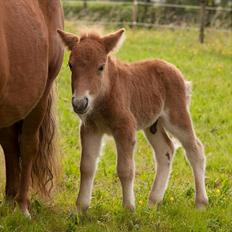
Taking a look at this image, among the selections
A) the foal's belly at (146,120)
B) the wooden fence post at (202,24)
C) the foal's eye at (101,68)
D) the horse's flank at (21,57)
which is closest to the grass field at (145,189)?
the foal's belly at (146,120)

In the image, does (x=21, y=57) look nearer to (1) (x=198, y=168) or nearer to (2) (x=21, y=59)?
(2) (x=21, y=59)

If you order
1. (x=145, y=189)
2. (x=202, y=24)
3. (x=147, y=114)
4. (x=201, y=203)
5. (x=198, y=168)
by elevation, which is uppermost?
(x=147, y=114)

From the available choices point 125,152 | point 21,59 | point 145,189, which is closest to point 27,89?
point 21,59

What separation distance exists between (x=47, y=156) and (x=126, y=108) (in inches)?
37.8

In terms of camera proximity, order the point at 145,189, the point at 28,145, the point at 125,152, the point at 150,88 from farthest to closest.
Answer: the point at 145,189
the point at 150,88
the point at 28,145
the point at 125,152

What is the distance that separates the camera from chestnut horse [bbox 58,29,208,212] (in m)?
4.61

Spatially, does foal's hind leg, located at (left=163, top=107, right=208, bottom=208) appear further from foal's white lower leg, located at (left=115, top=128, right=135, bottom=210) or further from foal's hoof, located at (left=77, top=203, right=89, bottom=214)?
foal's hoof, located at (left=77, top=203, right=89, bottom=214)

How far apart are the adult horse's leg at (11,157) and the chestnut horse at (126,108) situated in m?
0.67

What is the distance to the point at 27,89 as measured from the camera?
15.3 ft

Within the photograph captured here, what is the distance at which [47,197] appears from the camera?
5.68 m

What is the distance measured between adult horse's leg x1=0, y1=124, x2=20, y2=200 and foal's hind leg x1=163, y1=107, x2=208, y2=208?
129 centimetres

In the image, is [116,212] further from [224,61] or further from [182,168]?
[224,61]

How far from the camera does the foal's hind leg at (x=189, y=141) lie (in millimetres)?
5535

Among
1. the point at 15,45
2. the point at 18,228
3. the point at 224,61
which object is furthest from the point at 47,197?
the point at 224,61
